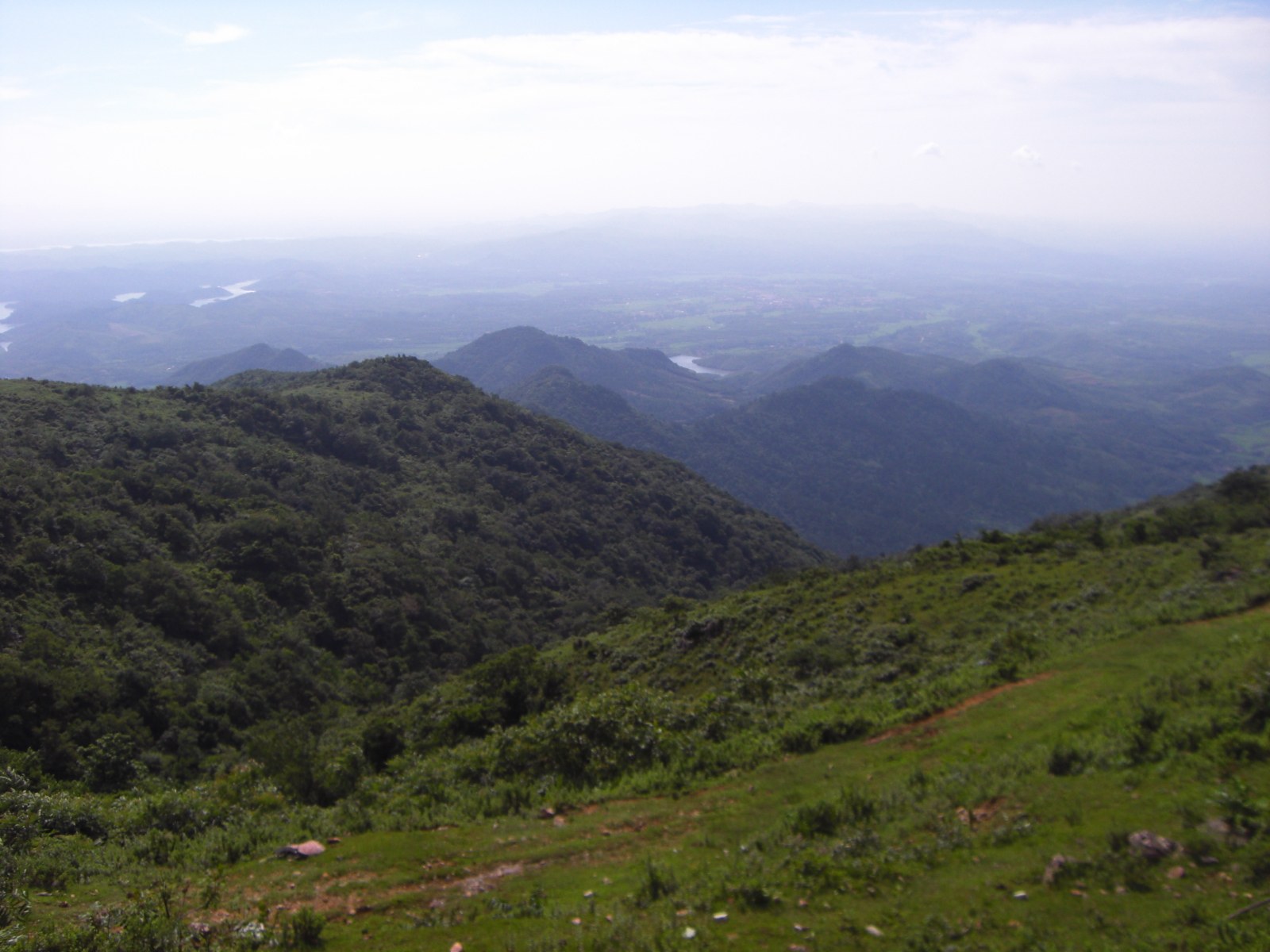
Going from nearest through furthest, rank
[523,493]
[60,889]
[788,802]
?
[60,889] < [788,802] < [523,493]

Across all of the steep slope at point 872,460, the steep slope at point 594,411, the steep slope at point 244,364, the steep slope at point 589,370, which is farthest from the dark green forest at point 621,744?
the steep slope at point 244,364

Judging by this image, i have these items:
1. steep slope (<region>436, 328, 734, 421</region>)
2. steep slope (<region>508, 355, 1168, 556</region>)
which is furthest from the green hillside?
steep slope (<region>436, 328, 734, 421</region>)

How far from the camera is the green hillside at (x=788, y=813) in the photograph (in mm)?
6469

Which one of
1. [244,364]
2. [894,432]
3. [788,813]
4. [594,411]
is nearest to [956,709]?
[788,813]

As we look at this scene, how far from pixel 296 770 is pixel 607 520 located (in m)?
46.8

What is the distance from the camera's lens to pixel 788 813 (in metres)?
9.47

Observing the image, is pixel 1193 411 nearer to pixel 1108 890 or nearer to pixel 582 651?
pixel 582 651

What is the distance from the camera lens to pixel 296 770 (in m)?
13.4

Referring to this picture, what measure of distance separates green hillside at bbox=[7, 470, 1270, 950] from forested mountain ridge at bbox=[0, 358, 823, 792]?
21.5 feet

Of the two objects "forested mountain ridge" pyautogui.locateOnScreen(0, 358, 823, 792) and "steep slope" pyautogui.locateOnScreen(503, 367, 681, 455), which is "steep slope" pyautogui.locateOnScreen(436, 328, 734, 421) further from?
"forested mountain ridge" pyautogui.locateOnScreen(0, 358, 823, 792)

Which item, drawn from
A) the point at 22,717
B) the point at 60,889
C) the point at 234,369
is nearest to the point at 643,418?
the point at 234,369

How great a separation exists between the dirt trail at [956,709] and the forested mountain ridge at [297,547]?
13.7 m

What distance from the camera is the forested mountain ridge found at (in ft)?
78.8

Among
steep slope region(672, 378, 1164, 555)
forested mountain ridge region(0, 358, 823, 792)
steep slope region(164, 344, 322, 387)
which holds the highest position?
steep slope region(164, 344, 322, 387)
